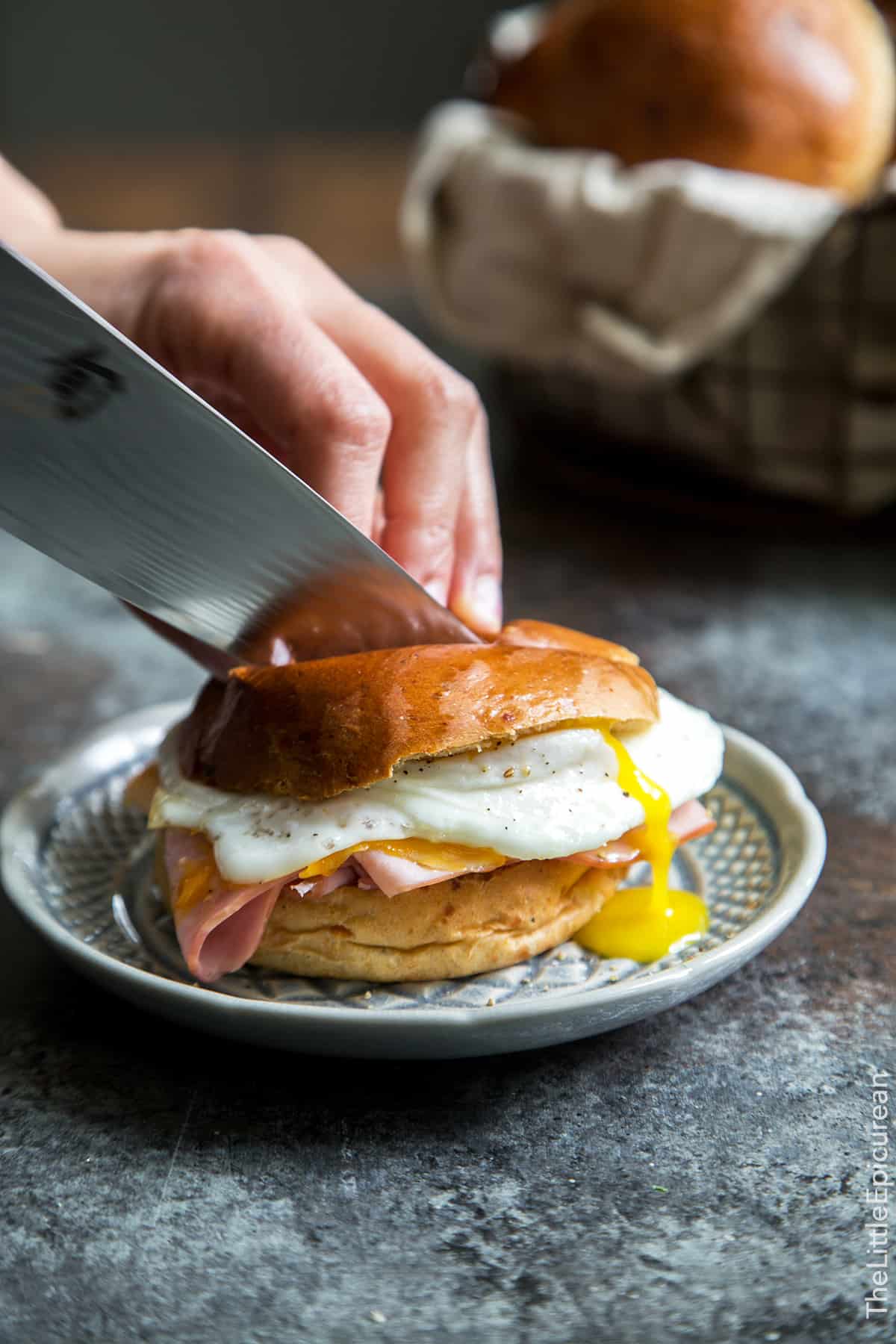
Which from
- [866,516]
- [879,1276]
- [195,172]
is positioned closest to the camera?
[879,1276]

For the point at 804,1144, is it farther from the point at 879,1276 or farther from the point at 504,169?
the point at 504,169

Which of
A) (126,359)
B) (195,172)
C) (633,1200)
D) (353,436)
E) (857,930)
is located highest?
(126,359)

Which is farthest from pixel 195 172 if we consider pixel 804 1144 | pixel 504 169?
pixel 804 1144

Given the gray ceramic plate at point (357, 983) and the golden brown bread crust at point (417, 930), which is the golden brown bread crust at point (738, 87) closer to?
the gray ceramic plate at point (357, 983)

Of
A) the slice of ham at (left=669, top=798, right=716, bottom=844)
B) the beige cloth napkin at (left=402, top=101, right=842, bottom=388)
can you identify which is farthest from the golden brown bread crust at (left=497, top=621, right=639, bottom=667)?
the beige cloth napkin at (left=402, top=101, right=842, bottom=388)

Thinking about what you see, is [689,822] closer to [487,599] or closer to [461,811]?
[461,811]
